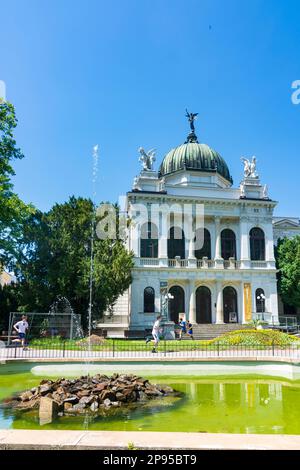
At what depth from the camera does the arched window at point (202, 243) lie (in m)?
43.3

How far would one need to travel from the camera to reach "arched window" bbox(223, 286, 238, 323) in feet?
139

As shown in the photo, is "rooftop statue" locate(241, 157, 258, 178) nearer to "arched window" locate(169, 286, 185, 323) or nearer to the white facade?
the white facade

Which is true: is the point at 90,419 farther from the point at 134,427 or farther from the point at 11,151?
the point at 11,151

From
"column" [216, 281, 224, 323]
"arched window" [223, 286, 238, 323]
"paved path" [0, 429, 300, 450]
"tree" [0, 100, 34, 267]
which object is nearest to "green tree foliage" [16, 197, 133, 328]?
"tree" [0, 100, 34, 267]

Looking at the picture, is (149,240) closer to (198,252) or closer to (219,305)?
(198,252)

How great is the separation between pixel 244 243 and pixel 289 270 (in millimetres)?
5613

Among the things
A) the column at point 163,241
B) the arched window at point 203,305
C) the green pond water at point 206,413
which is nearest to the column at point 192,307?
the arched window at point 203,305

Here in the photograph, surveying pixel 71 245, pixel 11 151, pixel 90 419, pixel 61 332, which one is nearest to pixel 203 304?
pixel 71 245

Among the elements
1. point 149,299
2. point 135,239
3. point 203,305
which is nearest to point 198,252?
point 203,305

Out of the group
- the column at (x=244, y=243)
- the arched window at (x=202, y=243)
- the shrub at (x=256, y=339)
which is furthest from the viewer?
the arched window at (x=202, y=243)

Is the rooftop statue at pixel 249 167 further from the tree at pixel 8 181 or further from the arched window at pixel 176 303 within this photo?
the tree at pixel 8 181

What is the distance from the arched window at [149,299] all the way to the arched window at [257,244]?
11.8 meters

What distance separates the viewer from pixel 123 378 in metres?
11.5

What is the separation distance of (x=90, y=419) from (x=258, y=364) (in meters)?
9.01
